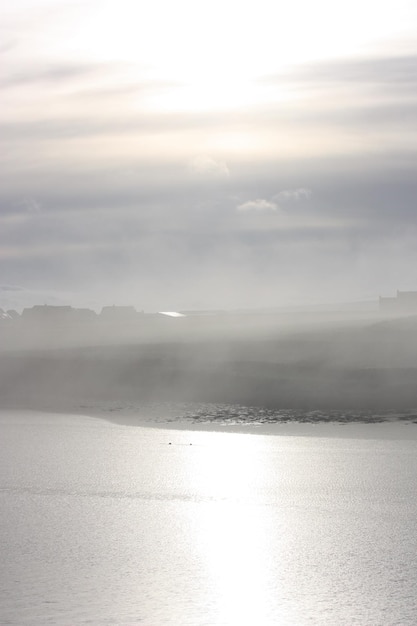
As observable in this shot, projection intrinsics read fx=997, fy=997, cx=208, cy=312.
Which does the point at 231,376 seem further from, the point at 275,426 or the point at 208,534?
the point at 208,534

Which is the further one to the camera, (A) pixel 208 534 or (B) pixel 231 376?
(B) pixel 231 376

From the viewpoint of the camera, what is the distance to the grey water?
755 cm

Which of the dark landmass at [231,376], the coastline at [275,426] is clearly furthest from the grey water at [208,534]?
the dark landmass at [231,376]

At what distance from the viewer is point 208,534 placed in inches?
386

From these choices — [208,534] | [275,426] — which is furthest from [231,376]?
[208,534]

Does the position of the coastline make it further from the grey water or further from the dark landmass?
the dark landmass

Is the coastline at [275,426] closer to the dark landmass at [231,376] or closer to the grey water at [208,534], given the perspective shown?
the grey water at [208,534]

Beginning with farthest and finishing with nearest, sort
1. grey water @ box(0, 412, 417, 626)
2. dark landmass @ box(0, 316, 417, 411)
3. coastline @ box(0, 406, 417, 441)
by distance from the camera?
dark landmass @ box(0, 316, 417, 411)
coastline @ box(0, 406, 417, 441)
grey water @ box(0, 412, 417, 626)

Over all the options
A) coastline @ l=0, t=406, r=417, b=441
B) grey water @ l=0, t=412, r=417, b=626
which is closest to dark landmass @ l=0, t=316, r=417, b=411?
coastline @ l=0, t=406, r=417, b=441

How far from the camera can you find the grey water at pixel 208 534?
7551 millimetres

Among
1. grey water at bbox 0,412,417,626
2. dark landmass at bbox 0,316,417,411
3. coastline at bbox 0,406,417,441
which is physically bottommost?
grey water at bbox 0,412,417,626

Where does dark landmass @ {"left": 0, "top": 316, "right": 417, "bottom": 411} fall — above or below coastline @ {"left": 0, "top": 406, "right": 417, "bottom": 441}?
above

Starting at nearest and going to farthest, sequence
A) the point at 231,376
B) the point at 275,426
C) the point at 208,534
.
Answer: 1. the point at 208,534
2. the point at 275,426
3. the point at 231,376

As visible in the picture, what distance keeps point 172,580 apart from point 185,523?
6.59 ft
